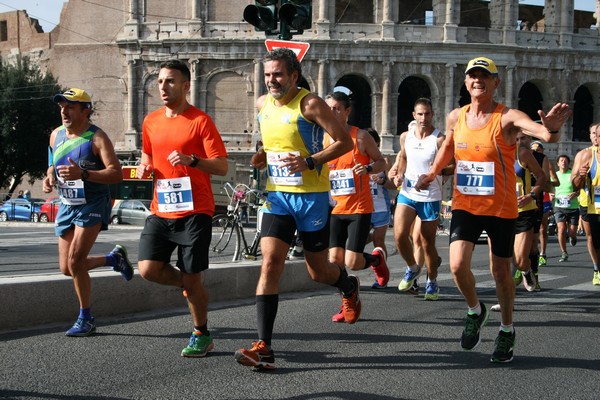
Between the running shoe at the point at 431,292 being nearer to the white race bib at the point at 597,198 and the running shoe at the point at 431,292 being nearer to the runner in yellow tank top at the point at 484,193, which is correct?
the white race bib at the point at 597,198

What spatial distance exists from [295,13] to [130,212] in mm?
24528

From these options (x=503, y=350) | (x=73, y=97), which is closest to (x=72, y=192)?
(x=73, y=97)

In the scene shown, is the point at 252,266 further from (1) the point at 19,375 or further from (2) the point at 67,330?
(1) the point at 19,375

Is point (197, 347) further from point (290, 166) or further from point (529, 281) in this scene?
point (529, 281)

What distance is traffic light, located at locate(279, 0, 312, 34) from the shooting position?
452 inches

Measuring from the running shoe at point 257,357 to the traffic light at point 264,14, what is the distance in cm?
698

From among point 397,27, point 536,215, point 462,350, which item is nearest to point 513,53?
point 397,27

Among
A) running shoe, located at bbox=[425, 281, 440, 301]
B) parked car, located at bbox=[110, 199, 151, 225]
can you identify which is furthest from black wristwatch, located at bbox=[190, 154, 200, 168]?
parked car, located at bbox=[110, 199, 151, 225]

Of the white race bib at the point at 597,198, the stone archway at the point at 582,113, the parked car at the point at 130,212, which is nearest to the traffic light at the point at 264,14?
the white race bib at the point at 597,198

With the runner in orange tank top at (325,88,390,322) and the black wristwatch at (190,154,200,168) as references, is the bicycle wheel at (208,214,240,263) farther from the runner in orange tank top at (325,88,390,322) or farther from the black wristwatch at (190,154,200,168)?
the black wristwatch at (190,154,200,168)

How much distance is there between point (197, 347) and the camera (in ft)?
20.1

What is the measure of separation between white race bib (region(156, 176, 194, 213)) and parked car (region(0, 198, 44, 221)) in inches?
1380

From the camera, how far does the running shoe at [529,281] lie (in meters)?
10.9

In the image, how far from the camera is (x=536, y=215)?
404 inches
